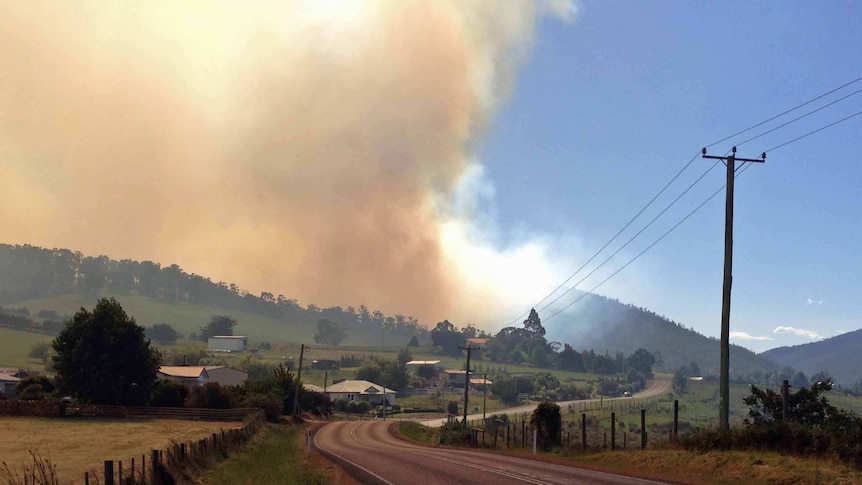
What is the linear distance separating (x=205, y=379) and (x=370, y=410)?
4772 centimetres

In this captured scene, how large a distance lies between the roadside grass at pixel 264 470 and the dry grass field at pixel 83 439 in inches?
250

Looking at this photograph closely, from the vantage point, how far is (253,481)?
31281 mm

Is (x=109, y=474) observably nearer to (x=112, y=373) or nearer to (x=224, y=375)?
(x=112, y=373)

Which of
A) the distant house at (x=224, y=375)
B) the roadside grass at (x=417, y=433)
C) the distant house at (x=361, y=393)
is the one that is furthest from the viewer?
the distant house at (x=361, y=393)

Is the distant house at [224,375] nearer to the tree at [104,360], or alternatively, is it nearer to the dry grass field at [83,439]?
the tree at [104,360]

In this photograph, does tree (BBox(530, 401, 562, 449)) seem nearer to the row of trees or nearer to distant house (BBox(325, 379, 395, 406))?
the row of trees

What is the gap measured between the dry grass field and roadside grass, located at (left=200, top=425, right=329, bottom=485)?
6355mm

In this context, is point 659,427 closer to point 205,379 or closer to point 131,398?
point 205,379

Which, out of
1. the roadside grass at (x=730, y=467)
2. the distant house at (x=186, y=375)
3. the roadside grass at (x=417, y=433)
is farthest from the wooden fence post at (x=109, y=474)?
Result: the distant house at (x=186, y=375)

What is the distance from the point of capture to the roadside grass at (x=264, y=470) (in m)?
31.1

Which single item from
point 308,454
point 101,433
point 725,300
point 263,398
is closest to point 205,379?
point 263,398

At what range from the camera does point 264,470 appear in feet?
121

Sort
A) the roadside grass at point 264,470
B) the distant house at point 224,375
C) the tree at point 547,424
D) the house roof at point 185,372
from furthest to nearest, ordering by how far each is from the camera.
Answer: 1. the distant house at point 224,375
2. the house roof at point 185,372
3. the tree at point 547,424
4. the roadside grass at point 264,470

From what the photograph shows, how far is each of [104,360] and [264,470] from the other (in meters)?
65.7
